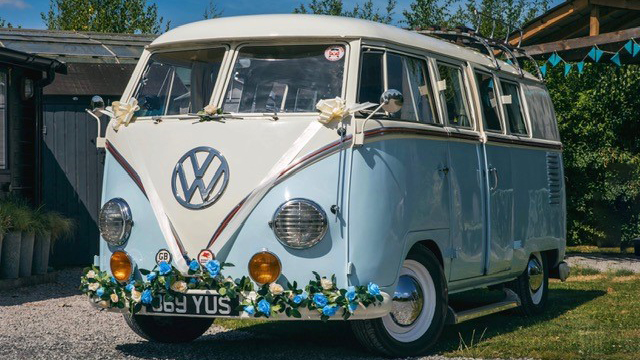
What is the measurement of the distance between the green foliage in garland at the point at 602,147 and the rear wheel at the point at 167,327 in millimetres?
11147

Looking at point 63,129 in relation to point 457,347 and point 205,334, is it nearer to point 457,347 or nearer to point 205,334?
point 205,334

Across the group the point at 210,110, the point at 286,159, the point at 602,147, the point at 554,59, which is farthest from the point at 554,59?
the point at 286,159

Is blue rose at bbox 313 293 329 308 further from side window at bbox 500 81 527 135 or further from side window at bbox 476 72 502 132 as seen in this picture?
side window at bbox 500 81 527 135

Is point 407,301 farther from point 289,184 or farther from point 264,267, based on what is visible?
point 289,184

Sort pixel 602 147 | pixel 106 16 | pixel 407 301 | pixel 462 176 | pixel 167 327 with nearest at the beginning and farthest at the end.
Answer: pixel 407 301
pixel 167 327
pixel 462 176
pixel 602 147
pixel 106 16

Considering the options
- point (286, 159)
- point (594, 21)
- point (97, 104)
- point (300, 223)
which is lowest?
point (300, 223)

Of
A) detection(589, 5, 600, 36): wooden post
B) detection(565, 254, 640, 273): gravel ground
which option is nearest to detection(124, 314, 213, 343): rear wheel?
detection(565, 254, 640, 273): gravel ground

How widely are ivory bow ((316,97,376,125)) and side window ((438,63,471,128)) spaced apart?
145 cm

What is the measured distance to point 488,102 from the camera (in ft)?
29.7

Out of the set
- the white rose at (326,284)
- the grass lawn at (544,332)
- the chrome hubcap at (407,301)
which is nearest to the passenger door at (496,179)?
the grass lawn at (544,332)

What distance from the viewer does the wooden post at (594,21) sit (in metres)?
15.3

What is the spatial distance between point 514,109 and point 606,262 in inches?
247

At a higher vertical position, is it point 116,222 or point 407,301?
point 116,222

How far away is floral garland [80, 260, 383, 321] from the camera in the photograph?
6.58 m
